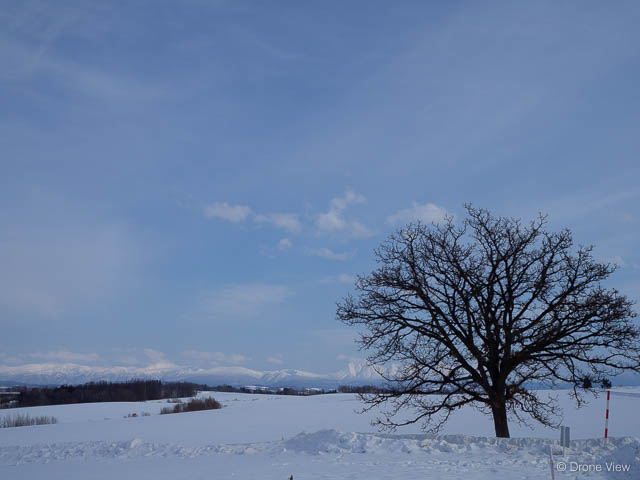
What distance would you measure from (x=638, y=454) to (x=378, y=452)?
671 cm

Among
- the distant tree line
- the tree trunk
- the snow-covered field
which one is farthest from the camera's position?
the distant tree line

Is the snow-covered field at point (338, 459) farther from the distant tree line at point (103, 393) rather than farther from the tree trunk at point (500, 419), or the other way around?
the distant tree line at point (103, 393)

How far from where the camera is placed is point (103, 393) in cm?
12612

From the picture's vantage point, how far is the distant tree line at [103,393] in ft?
368

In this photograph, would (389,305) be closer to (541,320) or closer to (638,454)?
(541,320)

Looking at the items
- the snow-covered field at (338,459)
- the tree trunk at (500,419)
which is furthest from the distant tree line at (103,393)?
the tree trunk at (500,419)

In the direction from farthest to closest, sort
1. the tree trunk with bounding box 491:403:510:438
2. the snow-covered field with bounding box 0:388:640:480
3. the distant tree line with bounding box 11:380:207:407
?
the distant tree line with bounding box 11:380:207:407
the tree trunk with bounding box 491:403:510:438
the snow-covered field with bounding box 0:388:640:480

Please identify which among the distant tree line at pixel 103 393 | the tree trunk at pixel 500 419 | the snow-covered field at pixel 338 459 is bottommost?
the distant tree line at pixel 103 393

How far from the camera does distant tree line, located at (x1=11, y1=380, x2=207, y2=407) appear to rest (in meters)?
112

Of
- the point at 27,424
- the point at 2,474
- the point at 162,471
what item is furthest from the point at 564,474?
the point at 27,424

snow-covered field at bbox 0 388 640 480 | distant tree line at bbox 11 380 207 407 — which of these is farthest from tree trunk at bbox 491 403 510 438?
distant tree line at bbox 11 380 207 407

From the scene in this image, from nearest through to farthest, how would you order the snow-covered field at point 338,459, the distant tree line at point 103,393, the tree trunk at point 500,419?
the snow-covered field at point 338,459 → the tree trunk at point 500,419 → the distant tree line at point 103,393

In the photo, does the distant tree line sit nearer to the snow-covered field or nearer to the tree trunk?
the snow-covered field

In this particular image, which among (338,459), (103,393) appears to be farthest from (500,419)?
(103,393)
